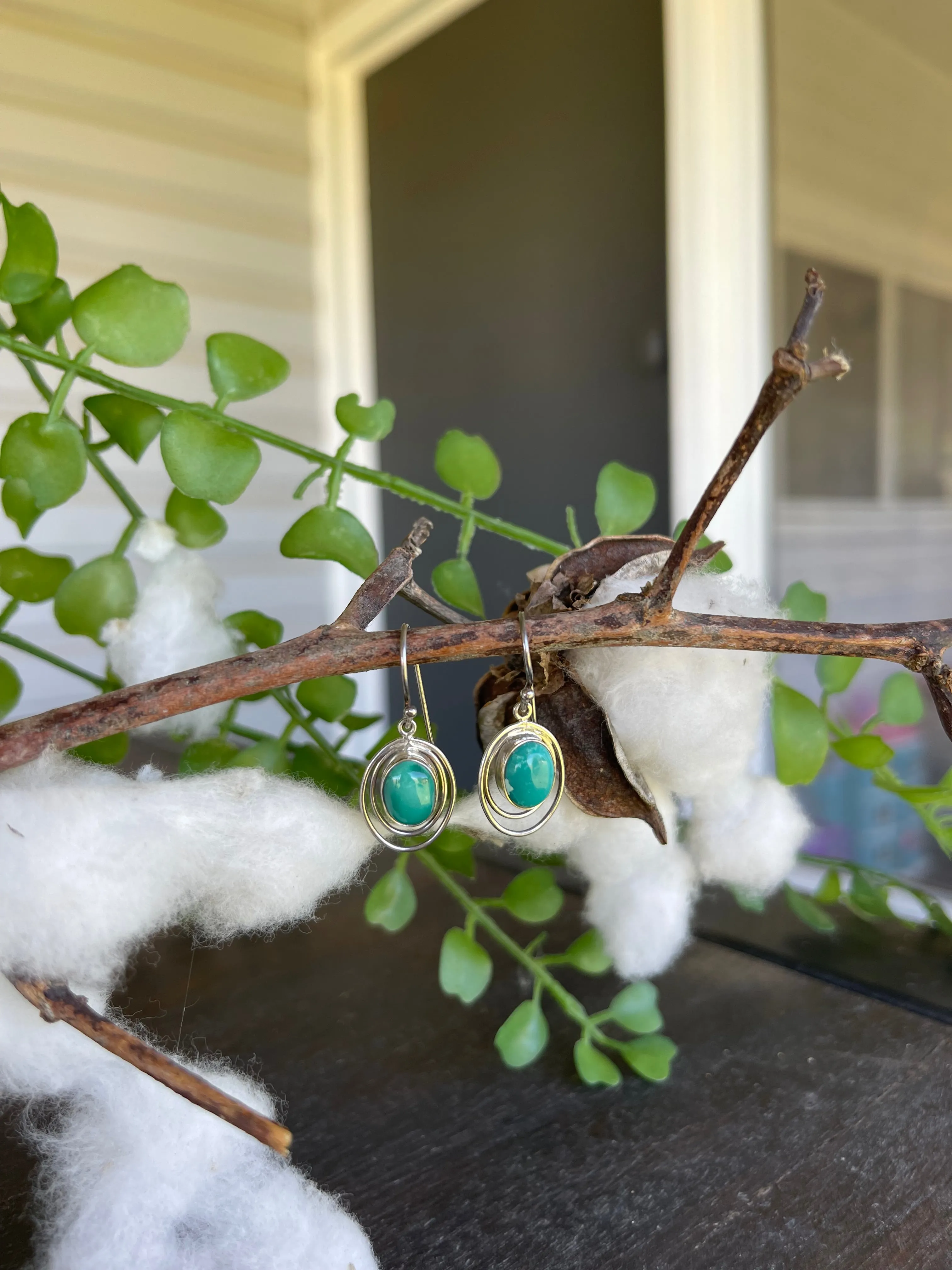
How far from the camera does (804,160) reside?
1.04 m

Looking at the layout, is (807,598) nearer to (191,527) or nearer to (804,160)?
(191,527)

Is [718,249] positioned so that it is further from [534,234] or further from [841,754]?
[841,754]

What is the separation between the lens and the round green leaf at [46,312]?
332 mm

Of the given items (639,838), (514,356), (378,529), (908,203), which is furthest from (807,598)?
A: (378,529)

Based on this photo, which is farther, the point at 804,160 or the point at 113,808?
the point at 804,160

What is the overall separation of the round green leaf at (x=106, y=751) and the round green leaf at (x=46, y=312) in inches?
6.0

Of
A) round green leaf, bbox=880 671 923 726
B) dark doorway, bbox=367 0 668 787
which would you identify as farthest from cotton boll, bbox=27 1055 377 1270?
dark doorway, bbox=367 0 668 787

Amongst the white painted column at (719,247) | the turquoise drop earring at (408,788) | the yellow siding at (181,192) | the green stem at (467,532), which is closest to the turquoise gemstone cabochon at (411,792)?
the turquoise drop earring at (408,788)

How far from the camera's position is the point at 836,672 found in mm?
412

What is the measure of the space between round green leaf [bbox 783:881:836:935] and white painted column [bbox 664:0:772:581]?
635 millimetres

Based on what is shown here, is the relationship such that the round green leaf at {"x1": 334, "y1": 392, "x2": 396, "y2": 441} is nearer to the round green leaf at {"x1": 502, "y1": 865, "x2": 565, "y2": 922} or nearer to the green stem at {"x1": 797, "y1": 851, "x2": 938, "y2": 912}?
the round green leaf at {"x1": 502, "y1": 865, "x2": 565, "y2": 922}

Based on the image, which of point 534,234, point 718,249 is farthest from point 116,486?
point 534,234

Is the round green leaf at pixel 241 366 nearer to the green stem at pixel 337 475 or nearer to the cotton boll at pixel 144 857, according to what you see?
the green stem at pixel 337 475

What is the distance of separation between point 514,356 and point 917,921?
108 cm
